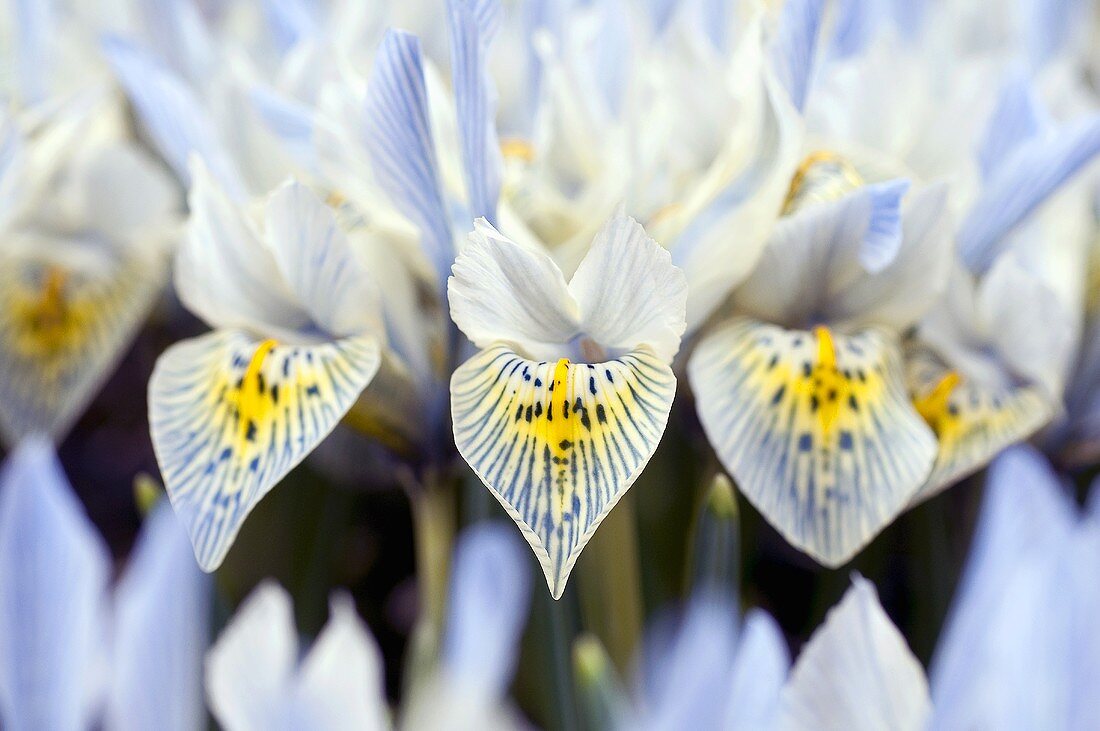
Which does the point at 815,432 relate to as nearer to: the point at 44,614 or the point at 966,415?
the point at 966,415

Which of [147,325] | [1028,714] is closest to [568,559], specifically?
[1028,714]

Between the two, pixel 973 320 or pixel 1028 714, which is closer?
pixel 1028 714

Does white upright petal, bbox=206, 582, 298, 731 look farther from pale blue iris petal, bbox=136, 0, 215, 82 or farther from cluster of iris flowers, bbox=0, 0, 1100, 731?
pale blue iris petal, bbox=136, 0, 215, 82

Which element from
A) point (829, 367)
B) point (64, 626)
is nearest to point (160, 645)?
point (64, 626)

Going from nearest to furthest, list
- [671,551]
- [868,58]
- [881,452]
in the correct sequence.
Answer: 1. [881,452]
2. [868,58]
3. [671,551]

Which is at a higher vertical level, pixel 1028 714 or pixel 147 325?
pixel 1028 714

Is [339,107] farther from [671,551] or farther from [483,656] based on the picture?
[671,551]

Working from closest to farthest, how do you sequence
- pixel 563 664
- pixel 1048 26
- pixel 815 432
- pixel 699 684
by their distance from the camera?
pixel 699 684, pixel 815 432, pixel 563 664, pixel 1048 26
